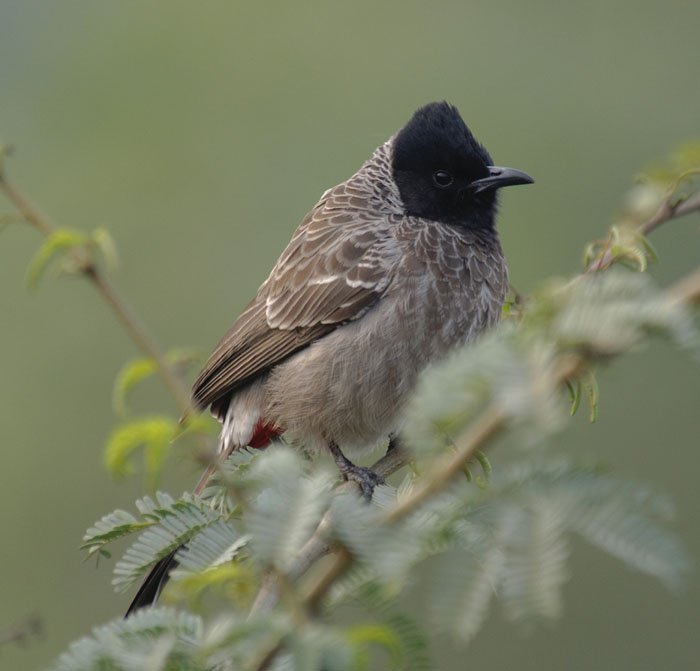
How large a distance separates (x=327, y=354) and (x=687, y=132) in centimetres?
272

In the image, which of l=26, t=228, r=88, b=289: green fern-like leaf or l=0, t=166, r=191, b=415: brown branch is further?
l=26, t=228, r=88, b=289: green fern-like leaf

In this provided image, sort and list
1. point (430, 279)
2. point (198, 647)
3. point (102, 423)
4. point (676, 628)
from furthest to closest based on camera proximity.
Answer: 1. point (102, 423)
2. point (676, 628)
3. point (430, 279)
4. point (198, 647)

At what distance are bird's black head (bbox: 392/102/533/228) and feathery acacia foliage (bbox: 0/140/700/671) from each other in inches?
94.3

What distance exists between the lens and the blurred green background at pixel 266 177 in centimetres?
511

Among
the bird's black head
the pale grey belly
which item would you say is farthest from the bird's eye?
the pale grey belly

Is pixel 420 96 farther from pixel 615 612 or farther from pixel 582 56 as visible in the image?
pixel 615 612

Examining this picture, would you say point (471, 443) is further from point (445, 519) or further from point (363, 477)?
point (363, 477)

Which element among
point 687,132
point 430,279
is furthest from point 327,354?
point 687,132

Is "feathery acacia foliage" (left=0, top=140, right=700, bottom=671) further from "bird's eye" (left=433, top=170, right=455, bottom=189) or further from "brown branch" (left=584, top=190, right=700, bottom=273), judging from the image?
"bird's eye" (left=433, top=170, right=455, bottom=189)

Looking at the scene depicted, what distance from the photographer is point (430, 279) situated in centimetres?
352

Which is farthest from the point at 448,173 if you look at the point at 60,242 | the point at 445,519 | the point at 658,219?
the point at 445,519

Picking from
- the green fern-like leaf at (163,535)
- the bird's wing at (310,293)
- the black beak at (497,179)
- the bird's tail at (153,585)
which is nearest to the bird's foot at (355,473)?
the bird's wing at (310,293)

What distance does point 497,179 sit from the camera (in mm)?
3697

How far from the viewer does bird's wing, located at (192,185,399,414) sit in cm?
359
